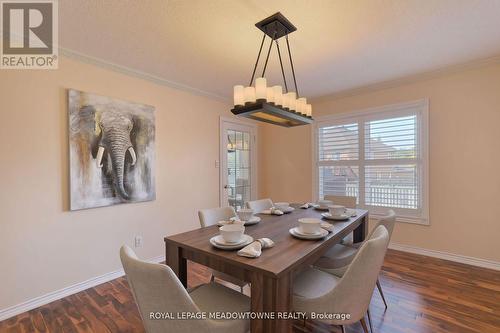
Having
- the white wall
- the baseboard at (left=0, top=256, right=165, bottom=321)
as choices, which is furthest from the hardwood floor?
the white wall

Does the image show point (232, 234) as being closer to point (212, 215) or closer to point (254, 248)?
point (254, 248)

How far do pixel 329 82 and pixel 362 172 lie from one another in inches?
55.6

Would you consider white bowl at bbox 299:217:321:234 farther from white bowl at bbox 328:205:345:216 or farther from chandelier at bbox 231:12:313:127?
chandelier at bbox 231:12:313:127

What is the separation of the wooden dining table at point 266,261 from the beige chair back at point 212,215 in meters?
0.27

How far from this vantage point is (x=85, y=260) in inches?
94.7

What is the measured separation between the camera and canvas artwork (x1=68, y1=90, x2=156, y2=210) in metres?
2.30

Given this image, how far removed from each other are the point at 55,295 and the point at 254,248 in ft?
7.19

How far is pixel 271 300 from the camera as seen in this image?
1082 mm

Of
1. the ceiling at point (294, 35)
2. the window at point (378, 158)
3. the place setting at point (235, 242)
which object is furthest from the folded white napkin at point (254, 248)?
the window at point (378, 158)

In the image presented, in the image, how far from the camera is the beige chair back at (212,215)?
2.04 m

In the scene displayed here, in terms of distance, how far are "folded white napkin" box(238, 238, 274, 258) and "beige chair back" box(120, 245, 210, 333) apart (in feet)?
1.12

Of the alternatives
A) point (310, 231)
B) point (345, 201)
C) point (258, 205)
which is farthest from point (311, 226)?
A: point (345, 201)

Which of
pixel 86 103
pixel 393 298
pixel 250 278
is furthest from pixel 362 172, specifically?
pixel 86 103

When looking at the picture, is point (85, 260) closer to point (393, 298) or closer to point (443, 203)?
point (393, 298)
